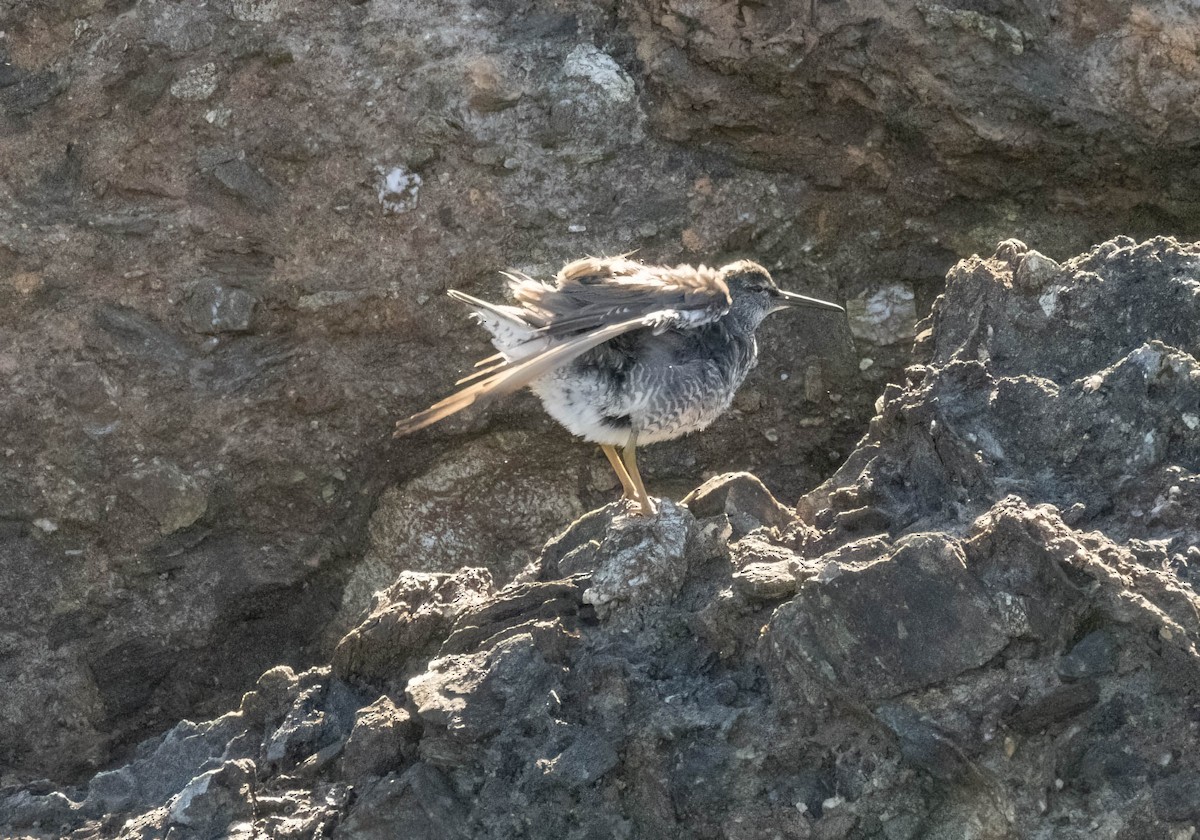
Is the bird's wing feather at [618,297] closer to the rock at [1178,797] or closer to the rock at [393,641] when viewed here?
the rock at [393,641]

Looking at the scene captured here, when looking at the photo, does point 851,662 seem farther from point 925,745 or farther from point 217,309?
point 217,309

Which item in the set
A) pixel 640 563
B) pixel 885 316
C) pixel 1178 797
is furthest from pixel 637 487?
pixel 885 316

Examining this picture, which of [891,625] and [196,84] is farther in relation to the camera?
[196,84]

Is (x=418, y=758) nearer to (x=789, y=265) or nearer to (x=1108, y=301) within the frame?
(x=1108, y=301)

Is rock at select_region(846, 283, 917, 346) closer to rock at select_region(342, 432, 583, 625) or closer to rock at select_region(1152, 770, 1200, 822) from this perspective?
rock at select_region(342, 432, 583, 625)

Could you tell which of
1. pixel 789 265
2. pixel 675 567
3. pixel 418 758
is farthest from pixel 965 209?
pixel 418 758

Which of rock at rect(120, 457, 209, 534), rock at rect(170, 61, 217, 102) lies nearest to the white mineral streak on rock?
rock at rect(170, 61, 217, 102)

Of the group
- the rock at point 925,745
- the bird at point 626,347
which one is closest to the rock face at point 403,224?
the bird at point 626,347
